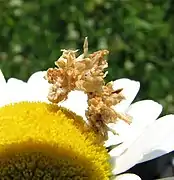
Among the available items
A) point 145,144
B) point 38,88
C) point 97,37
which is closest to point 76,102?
point 38,88

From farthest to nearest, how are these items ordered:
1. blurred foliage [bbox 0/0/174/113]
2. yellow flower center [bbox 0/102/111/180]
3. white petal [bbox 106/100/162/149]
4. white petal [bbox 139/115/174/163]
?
blurred foliage [bbox 0/0/174/113], white petal [bbox 106/100/162/149], white petal [bbox 139/115/174/163], yellow flower center [bbox 0/102/111/180]

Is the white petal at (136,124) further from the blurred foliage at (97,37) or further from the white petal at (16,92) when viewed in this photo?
the blurred foliage at (97,37)

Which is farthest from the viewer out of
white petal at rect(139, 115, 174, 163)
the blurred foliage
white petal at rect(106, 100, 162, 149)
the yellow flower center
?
the blurred foliage

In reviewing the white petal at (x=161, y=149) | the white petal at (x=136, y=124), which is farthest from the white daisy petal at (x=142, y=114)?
the white petal at (x=161, y=149)

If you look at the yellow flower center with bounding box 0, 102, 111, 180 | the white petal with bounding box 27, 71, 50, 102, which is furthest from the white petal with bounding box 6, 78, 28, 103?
the yellow flower center with bounding box 0, 102, 111, 180

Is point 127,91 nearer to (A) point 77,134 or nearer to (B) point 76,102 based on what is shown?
(B) point 76,102

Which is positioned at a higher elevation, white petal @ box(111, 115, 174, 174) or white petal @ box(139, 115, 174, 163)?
white petal @ box(111, 115, 174, 174)

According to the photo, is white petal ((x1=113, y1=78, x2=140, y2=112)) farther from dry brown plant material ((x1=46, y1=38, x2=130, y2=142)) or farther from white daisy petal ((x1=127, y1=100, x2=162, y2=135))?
dry brown plant material ((x1=46, y1=38, x2=130, y2=142))
